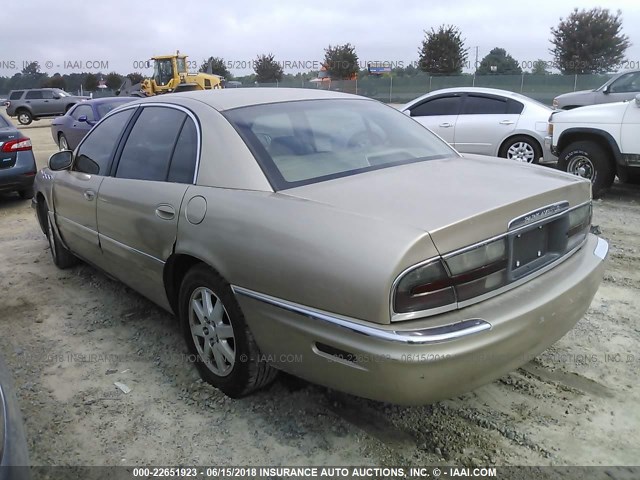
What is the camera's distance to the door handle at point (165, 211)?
2.90 meters

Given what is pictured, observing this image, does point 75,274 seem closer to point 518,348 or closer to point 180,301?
point 180,301

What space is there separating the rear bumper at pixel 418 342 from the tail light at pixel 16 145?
23.2ft

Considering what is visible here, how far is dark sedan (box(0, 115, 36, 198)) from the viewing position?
7.89 metres

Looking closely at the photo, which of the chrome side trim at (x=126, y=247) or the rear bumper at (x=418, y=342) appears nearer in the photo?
the rear bumper at (x=418, y=342)

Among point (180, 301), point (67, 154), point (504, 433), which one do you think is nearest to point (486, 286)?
point (504, 433)

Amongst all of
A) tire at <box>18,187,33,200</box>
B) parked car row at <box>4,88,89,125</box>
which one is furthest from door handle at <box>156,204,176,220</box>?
parked car row at <box>4,88,89,125</box>

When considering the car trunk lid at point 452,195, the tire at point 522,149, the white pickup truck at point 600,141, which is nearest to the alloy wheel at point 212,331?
the car trunk lid at point 452,195

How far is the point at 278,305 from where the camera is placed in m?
2.29

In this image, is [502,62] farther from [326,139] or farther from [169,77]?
[326,139]

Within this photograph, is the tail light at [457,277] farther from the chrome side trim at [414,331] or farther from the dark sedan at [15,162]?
the dark sedan at [15,162]

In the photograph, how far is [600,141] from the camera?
6938mm

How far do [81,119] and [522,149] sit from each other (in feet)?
29.6

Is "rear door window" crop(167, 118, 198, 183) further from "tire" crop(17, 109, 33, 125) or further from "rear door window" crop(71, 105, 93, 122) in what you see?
"tire" crop(17, 109, 33, 125)

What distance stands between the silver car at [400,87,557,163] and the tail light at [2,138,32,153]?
6103 mm
